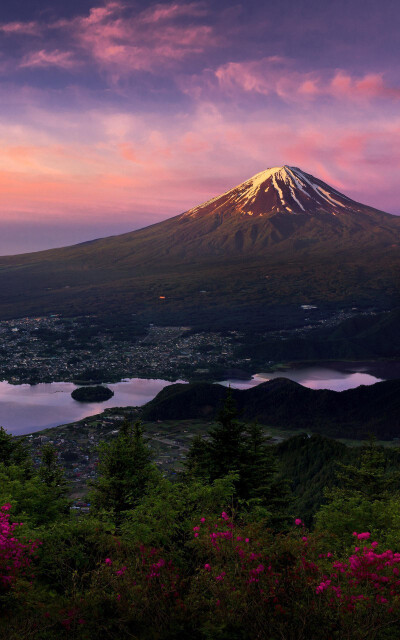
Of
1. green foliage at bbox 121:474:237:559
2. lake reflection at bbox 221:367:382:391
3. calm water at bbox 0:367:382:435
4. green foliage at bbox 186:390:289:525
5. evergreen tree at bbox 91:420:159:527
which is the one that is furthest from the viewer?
lake reflection at bbox 221:367:382:391

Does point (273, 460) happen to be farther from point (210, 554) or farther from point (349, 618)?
point (349, 618)

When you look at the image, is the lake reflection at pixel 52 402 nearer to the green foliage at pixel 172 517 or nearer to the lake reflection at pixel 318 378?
the lake reflection at pixel 318 378

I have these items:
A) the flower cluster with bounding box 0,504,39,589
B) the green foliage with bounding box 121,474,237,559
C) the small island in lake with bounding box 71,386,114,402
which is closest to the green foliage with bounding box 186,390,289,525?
the green foliage with bounding box 121,474,237,559

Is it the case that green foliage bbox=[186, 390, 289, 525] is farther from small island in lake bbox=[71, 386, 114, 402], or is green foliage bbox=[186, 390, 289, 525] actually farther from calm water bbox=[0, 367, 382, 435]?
small island in lake bbox=[71, 386, 114, 402]

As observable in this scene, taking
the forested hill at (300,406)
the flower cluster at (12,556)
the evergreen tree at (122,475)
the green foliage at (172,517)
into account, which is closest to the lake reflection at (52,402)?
the forested hill at (300,406)

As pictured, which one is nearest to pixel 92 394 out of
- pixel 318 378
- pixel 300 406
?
pixel 300 406
